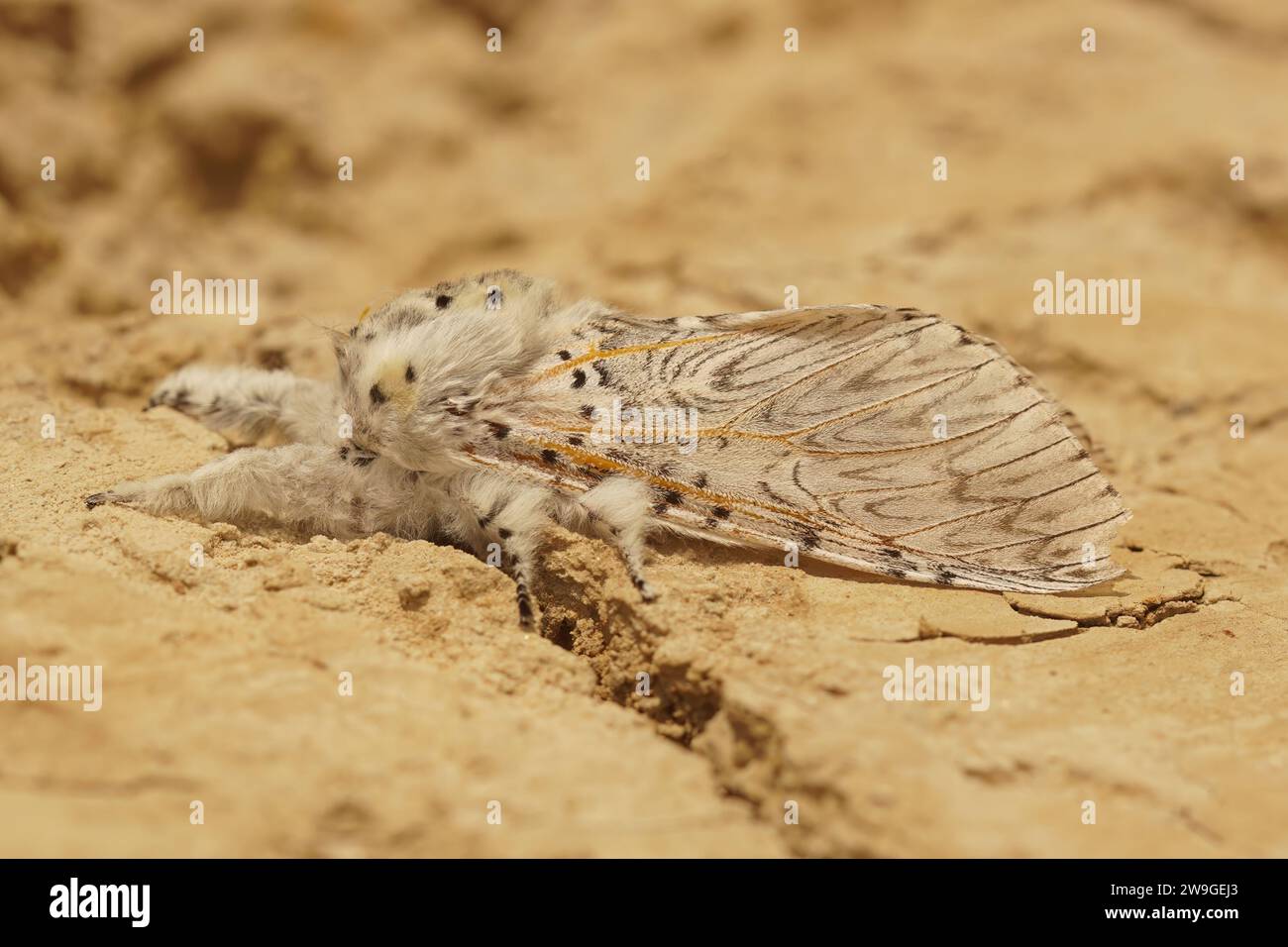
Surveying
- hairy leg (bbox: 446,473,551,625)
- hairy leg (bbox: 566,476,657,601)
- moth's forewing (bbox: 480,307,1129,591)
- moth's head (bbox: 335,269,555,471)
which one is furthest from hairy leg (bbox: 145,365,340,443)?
hairy leg (bbox: 566,476,657,601)

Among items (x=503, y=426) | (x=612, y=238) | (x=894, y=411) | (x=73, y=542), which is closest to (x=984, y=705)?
(x=894, y=411)

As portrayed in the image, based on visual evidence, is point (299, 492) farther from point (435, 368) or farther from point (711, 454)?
point (711, 454)

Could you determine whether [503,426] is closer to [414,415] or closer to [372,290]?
[414,415]

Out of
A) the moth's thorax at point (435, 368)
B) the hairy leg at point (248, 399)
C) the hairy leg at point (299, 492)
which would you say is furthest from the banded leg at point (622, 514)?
the hairy leg at point (248, 399)

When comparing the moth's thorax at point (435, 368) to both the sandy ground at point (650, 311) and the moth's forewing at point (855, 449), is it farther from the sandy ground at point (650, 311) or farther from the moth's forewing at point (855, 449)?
the sandy ground at point (650, 311)

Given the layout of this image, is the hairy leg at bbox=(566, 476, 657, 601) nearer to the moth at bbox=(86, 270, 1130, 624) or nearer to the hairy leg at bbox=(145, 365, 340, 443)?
the moth at bbox=(86, 270, 1130, 624)

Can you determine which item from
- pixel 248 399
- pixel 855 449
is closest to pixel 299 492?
pixel 248 399
